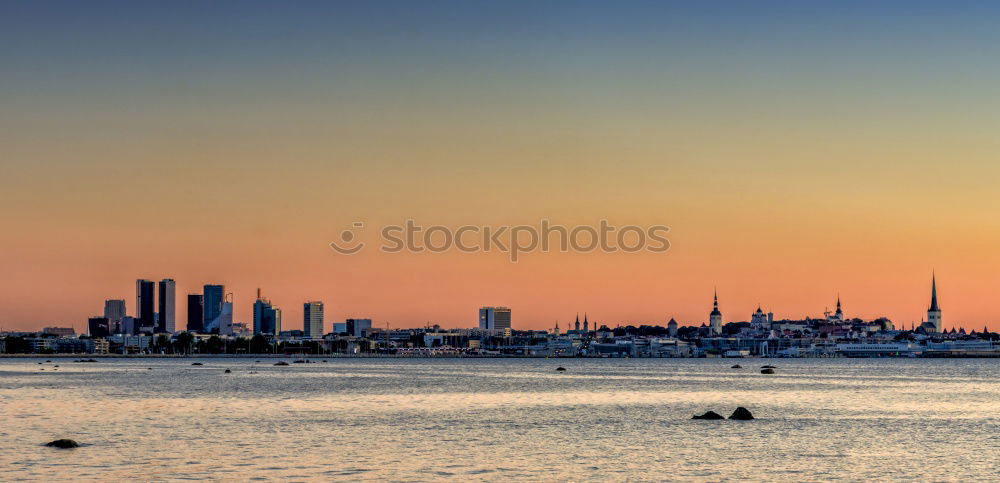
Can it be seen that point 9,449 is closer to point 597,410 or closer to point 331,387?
point 597,410

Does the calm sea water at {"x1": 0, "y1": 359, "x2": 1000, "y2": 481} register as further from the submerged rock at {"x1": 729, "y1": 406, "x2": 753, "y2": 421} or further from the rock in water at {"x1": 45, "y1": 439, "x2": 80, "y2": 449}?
the submerged rock at {"x1": 729, "y1": 406, "x2": 753, "y2": 421}

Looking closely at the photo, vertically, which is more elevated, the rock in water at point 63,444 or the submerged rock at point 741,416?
the rock in water at point 63,444

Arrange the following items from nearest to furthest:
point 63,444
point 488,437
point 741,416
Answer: point 63,444 → point 488,437 → point 741,416

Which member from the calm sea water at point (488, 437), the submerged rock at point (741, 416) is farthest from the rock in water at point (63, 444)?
the submerged rock at point (741, 416)

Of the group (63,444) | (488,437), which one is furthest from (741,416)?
(63,444)

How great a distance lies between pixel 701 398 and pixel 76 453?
7951cm

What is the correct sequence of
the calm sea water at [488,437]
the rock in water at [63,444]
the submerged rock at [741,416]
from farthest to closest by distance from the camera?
the submerged rock at [741,416] → the rock in water at [63,444] → the calm sea water at [488,437]

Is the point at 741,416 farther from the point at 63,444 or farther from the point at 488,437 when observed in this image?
the point at 63,444

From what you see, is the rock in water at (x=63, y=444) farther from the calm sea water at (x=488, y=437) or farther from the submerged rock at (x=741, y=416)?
the submerged rock at (x=741, y=416)

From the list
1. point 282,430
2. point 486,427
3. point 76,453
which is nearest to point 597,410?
point 486,427

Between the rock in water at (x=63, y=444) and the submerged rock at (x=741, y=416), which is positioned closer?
the rock in water at (x=63, y=444)

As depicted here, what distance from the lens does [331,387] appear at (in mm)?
149125

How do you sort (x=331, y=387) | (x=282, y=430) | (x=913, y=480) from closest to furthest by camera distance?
(x=913, y=480)
(x=282, y=430)
(x=331, y=387)

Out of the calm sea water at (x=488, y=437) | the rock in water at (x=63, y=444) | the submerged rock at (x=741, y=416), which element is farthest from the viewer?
the submerged rock at (x=741, y=416)
